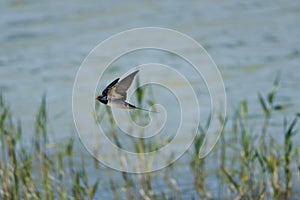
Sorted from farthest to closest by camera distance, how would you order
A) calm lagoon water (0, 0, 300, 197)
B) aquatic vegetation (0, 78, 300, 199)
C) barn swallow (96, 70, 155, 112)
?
calm lagoon water (0, 0, 300, 197) → aquatic vegetation (0, 78, 300, 199) → barn swallow (96, 70, 155, 112)

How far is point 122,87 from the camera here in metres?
2.02

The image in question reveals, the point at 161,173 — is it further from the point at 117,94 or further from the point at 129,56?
the point at 117,94

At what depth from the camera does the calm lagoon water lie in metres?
6.20

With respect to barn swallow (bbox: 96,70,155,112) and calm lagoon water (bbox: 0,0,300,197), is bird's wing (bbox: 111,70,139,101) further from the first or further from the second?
calm lagoon water (bbox: 0,0,300,197)

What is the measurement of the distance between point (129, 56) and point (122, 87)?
491cm

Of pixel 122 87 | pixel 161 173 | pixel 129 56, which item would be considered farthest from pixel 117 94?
pixel 129 56

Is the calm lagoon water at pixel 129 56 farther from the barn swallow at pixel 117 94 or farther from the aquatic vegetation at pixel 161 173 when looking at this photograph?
the barn swallow at pixel 117 94

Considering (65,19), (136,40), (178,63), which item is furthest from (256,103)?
(65,19)

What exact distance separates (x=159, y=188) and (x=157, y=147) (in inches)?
23.5

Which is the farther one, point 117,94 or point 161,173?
point 161,173

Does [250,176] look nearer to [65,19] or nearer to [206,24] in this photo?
[206,24]

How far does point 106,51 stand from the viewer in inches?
282

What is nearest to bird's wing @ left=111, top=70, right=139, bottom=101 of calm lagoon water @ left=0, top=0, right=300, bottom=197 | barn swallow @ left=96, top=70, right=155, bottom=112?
barn swallow @ left=96, top=70, right=155, bottom=112

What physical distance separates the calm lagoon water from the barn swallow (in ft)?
11.2
